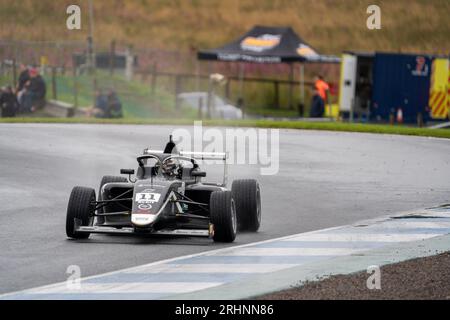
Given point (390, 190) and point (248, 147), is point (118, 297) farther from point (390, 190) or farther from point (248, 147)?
point (248, 147)

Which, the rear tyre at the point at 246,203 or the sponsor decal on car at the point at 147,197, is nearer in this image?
the sponsor decal on car at the point at 147,197

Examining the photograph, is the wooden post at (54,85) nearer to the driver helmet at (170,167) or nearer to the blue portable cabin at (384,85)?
the blue portable cabin at (384,85)

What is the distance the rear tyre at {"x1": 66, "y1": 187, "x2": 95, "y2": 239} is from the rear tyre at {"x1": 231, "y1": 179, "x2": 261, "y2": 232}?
187cm

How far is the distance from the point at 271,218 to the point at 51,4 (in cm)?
3221

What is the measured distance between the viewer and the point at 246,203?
15.2 m

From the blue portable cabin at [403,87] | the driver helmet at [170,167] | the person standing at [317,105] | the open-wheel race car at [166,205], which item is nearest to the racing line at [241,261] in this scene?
the open-wheel race car at [166,205]

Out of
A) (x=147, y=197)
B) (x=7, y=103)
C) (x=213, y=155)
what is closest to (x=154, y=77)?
(x=7, y=103)

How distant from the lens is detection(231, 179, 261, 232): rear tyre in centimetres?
1521

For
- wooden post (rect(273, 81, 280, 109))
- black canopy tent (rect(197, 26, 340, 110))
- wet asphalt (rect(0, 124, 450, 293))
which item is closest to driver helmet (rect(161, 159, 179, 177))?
wet asphalt (rect(0, 124, 450, 293))

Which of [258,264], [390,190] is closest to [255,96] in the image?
[390,190]

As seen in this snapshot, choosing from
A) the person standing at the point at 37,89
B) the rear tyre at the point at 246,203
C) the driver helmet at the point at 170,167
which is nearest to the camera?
the driver helmet at the point at 170,167

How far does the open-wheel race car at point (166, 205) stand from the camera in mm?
13953

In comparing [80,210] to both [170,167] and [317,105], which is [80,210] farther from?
[317,105]

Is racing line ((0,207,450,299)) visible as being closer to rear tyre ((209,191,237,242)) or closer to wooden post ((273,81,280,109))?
rear tyre ((209,191,237,242))
